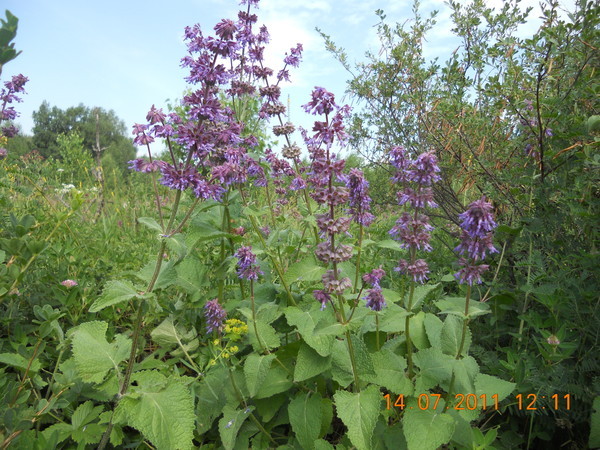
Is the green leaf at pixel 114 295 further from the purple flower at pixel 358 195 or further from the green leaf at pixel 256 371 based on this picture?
the purple flower at pixel 358 195

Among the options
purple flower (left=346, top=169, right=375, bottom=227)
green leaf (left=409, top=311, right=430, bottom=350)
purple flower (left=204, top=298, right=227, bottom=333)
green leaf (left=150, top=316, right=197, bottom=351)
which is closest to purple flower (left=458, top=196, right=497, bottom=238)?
purple flower (left=346, top=169, right=375, bottom=227)

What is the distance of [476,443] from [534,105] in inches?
89.4

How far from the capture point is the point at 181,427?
6.23ft

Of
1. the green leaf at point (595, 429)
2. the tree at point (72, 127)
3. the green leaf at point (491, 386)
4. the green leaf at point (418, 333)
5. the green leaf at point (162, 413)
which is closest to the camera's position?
the green leaf at point (162, 413)

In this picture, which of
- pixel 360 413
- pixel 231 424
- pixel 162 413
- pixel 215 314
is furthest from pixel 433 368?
pixel 162 413

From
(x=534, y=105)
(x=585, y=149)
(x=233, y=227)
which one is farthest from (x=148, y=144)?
(x=534, y=105)

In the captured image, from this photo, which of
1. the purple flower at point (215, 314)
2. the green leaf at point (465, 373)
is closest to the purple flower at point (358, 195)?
the green leaf at point (465, 373)

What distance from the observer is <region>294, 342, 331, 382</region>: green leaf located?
2.19m

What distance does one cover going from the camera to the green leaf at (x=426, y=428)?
1.91 meters

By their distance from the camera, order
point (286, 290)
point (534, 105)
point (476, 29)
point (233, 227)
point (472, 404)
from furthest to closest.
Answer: point (476, 29), point (233, 227), point (534, 105), point (286, 290), point (472, 404)

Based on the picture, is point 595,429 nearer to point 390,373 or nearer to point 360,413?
point 390,373

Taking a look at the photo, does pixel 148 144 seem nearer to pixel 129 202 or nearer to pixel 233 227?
pixel 233 227

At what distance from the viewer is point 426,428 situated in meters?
1.98
